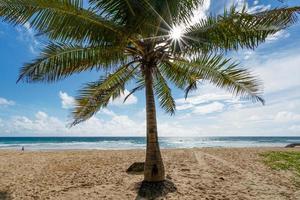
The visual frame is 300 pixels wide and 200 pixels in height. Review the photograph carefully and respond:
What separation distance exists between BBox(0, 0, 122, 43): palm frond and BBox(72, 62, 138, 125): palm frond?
5.82ft

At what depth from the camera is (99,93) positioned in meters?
8.20

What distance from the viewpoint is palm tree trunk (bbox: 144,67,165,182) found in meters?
7.21

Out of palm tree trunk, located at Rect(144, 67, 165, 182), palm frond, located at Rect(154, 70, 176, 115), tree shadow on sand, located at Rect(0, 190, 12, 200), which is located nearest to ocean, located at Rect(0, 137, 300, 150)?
palm frond, located at Rect(154, 70, 176, 115)

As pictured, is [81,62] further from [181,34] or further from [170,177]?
[170,177]

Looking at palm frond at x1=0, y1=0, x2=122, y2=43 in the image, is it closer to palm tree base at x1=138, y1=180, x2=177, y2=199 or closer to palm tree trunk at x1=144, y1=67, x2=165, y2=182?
palm tree trunk at x1=144, y1=67, x2=165, y2=182

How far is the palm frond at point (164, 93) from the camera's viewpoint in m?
9.42

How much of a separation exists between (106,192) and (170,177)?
2007 mm

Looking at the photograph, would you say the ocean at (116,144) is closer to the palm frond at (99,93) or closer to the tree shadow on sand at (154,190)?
the palm frond at (99,93)

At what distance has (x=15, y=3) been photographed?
5.41 m

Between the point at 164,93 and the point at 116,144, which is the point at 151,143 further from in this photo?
the point at 116,144

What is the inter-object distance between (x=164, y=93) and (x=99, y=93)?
8.28 feet

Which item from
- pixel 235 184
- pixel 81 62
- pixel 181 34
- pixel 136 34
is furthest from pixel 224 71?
pixel 81 62

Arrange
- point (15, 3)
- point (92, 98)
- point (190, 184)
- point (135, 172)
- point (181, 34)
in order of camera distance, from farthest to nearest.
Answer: point (135, 172) < point (92, 98) < point (190, 184) < point (181, 34) < point (15, 3)

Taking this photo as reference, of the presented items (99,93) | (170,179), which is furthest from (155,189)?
(99,93)
